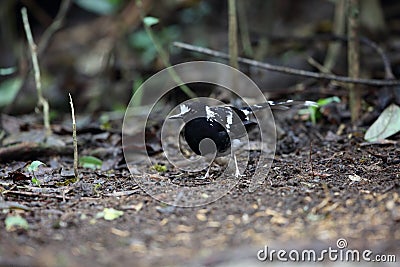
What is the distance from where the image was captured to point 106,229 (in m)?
2.11

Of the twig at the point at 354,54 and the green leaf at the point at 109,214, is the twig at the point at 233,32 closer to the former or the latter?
the twig at the point at 354,54

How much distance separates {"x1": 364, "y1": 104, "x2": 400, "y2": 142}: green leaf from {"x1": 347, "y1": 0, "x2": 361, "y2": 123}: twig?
0.27 m

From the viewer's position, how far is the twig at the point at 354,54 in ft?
11.4

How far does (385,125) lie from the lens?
329 cm

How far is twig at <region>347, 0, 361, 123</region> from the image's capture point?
3473 millimetres

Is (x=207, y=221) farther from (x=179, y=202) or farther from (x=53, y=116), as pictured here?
(x=53, y=116)

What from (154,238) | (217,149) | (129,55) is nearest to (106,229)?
(154,238)

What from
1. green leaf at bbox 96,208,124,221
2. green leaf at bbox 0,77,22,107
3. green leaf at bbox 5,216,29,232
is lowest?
green leaf at bbox 96,208,124,221

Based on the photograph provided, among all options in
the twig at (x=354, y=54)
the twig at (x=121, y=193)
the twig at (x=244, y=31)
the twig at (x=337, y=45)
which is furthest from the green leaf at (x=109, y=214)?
the twig at (x=337, y=45)

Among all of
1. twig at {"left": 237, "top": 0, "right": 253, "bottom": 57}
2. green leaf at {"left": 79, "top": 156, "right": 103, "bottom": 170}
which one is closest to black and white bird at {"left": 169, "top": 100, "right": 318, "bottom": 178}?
green leaf at {"left": 79, "top": 156, "right": 103, "bottom": 170}

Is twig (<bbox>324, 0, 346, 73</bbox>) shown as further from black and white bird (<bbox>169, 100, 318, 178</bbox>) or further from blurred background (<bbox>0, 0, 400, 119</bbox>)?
black and white bird (<bbox>169, 100, 318, 178</bbox>)

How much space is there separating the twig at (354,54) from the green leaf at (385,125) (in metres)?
0.27

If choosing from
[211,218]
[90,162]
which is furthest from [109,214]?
[90,162]

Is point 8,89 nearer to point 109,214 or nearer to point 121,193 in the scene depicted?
point 121,193
